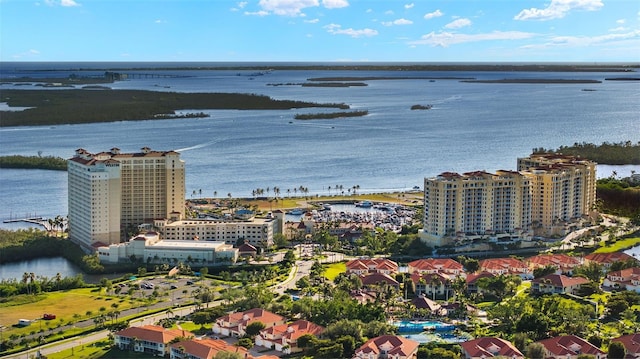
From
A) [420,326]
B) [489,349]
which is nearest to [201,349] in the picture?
[420,326]

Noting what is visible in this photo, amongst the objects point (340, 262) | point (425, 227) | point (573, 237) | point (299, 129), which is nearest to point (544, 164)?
point (573, 237)

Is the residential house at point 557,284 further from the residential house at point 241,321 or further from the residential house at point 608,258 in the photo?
the residential house at point 241,321

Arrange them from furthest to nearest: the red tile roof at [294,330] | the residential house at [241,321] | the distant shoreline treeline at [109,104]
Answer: the distant shoreline treeline at [109,104], the residential house at [241,321], the red tile roof at [294,330]

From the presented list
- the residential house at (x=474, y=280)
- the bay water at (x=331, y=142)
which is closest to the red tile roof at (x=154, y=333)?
the residential house at (x=474, y=280)

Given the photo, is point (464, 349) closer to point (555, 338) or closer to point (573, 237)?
point (555, 338)

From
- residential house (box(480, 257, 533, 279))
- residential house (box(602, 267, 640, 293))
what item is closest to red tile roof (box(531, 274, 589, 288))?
residential house (box(602, 267, 640, 293))

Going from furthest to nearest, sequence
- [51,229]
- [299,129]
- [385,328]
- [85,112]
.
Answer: [85,112] → [299,129] → [51,229] → [385,328]
